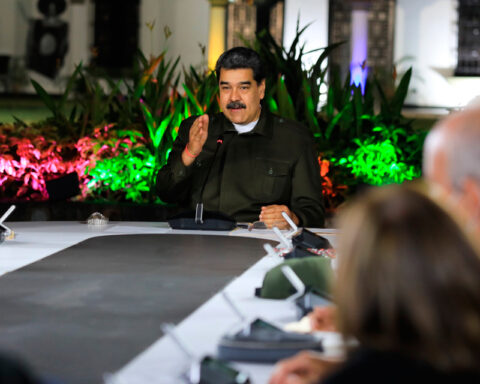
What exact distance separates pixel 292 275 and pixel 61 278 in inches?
24.6

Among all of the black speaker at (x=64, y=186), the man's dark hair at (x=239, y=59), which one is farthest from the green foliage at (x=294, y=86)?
the black speaker at (x=64, y=186)

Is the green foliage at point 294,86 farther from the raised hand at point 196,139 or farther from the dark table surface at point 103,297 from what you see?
the dark table surface at point 103,297

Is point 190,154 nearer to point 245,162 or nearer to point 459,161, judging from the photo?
point 245,162

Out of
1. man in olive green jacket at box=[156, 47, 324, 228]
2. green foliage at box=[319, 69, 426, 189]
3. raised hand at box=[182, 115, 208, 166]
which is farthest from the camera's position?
green foliage at box=[319, 69, 426, 189]

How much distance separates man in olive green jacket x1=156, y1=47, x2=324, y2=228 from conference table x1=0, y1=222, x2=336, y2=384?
2.34 feet

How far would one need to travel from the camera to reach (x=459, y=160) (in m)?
1.15

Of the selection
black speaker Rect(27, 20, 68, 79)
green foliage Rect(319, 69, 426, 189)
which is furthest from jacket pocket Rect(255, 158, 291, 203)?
black speaker Rect(27, 20, 68, 79)

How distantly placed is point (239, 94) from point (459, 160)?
7.72ft

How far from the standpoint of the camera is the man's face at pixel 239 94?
11.3 feet

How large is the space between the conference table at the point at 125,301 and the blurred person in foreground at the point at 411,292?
0.33m

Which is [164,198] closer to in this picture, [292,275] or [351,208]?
[292,275]

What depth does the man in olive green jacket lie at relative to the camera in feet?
11.0

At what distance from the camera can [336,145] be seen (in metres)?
4.90

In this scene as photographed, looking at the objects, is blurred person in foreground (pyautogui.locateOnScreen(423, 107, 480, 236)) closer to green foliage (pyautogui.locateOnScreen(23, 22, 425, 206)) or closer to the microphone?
the microphone
